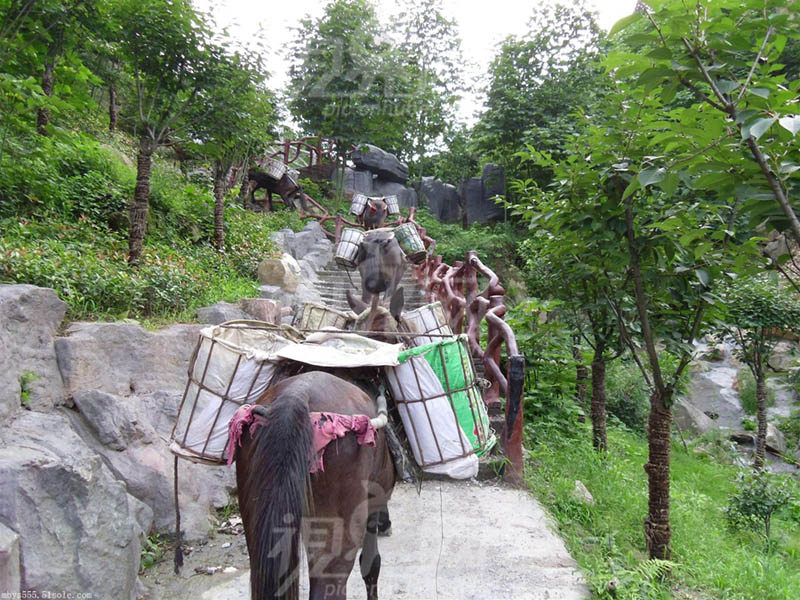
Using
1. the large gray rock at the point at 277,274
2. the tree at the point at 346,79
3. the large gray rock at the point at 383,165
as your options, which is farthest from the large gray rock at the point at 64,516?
the large gray rock at the point at 383,165

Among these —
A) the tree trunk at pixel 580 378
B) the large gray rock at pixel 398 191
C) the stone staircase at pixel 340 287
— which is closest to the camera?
the tree trunk at pixel 580 378

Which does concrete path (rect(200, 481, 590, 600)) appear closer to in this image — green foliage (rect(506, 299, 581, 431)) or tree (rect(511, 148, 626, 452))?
tree (rect(511, 148, 626, 452))

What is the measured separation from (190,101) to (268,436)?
5.80m

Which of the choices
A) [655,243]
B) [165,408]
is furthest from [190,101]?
[655,243]

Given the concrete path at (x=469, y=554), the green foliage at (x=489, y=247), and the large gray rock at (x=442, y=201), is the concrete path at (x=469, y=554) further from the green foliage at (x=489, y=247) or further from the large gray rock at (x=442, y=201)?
the large gray rock at (x=442, y=201)

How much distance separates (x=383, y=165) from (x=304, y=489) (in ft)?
72.7

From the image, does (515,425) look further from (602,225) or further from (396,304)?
(602,225)

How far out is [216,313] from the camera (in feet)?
16.8

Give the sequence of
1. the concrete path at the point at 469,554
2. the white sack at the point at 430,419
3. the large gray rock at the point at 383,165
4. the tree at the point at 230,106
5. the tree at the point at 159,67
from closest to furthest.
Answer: the white sack at the point at 430,419
the concrete path at the point at 469,554
the tree at the point at 159,67
the tree at the point at 230,106
the large gray rock at the point at 383,165

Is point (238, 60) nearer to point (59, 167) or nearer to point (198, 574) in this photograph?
point (59, 167)

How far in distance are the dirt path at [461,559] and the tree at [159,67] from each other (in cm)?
393

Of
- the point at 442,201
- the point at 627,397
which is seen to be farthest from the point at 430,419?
the point at 442,201

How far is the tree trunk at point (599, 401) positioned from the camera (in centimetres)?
554

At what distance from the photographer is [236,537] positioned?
11.6 feet
